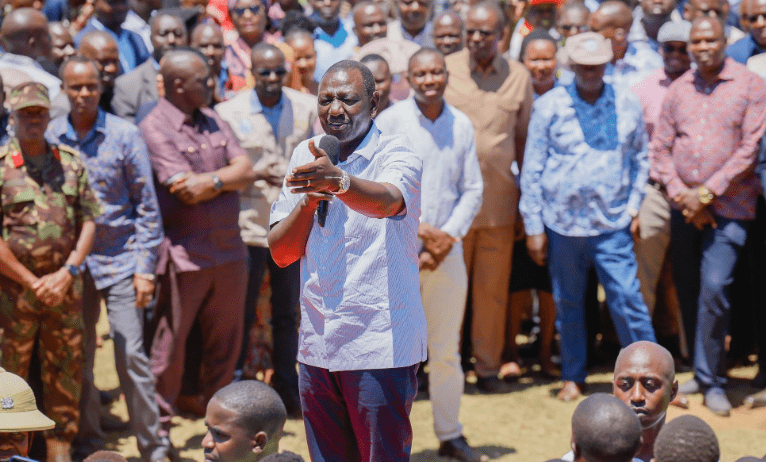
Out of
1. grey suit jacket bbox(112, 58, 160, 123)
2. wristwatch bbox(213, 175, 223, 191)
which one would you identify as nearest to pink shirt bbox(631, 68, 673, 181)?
wristwatch bbox(213, 175, 223, 191)

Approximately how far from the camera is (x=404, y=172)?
359 cm

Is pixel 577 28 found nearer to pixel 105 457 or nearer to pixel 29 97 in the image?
pixel 29 97

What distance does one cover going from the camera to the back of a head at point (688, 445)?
3.03 m

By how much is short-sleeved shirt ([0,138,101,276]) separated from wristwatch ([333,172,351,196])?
112 inches

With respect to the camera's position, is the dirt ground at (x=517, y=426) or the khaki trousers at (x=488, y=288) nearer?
the dirt ground at (x=517, y=426)

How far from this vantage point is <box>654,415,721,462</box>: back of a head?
119 inches

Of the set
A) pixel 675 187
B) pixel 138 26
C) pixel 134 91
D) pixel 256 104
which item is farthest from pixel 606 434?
pixel 138 26

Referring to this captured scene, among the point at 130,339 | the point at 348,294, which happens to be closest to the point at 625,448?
the point at 348,294

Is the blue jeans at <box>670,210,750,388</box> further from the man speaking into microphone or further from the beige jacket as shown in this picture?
the man speaking into microphone

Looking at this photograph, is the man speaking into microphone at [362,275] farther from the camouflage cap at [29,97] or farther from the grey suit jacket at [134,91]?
the grey suit jacket at [134,91]

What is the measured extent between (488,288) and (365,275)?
3908 millimetres

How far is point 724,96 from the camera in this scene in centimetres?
689

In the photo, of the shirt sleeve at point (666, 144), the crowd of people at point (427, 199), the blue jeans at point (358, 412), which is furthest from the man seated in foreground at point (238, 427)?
the shirt sleeve at point (666, 144)

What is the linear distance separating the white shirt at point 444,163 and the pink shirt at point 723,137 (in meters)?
1.74
